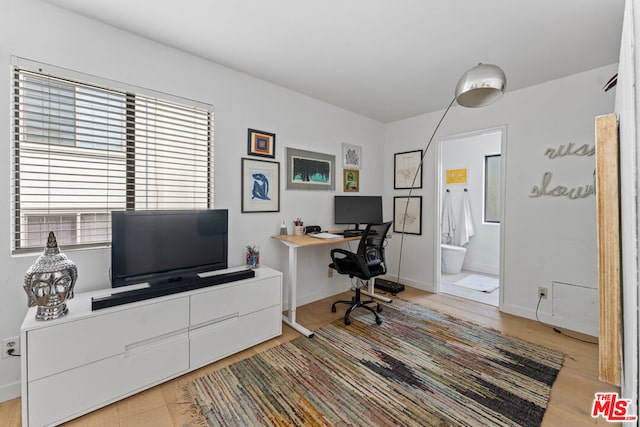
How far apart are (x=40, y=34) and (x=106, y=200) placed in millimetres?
1127

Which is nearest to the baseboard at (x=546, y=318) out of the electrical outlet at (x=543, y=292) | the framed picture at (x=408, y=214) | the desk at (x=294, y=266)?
the electrical outlet at (x=543, y=292)

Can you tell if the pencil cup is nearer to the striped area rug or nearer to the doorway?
the striped area rug

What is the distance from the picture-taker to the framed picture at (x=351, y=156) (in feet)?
12.4

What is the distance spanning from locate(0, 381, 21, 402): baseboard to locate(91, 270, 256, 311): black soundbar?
0.77 meters

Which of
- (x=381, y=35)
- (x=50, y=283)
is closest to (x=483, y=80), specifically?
(x=381, y=35)

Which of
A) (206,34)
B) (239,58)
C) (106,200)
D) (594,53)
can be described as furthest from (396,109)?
(106,200)

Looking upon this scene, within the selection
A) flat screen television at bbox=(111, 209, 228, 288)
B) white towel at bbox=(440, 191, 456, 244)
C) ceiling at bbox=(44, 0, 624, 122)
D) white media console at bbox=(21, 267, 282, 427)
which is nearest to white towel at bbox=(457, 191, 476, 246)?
white towel at bbox=(440, 191, 456, 244)

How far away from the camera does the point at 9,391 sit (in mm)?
1731

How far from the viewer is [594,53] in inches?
90.4

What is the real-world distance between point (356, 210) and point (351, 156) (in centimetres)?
79

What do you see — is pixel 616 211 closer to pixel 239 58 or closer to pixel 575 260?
pixel 575 260

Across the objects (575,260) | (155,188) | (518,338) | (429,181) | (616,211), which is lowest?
(518,338)

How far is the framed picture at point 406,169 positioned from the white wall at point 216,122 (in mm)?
277

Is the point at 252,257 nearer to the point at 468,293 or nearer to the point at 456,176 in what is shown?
the point at 468,293
